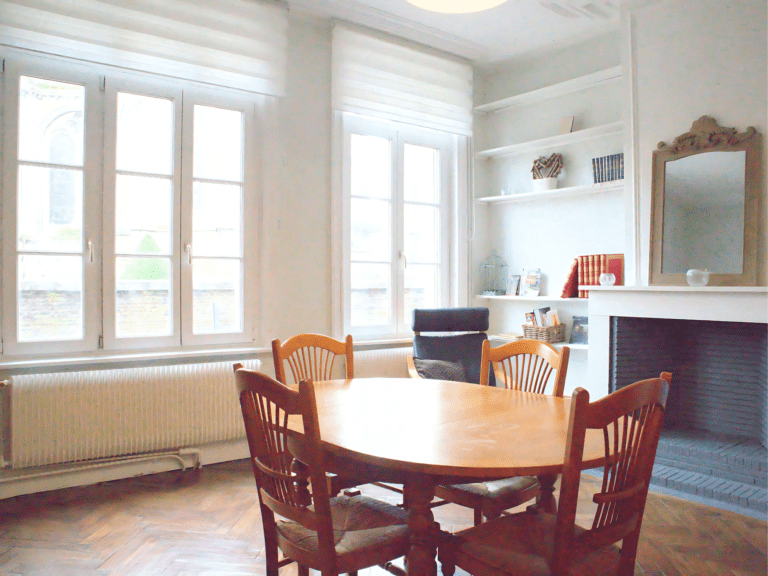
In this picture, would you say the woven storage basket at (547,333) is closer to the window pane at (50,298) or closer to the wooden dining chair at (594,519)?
the wooden dining chair at (594,519)

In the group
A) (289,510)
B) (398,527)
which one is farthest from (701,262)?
(289,510)

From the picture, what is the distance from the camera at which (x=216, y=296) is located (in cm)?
353

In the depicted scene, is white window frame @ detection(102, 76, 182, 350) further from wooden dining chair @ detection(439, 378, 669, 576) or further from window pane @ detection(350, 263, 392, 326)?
wooden dining chair @ detection(439, 378, 669, 576)

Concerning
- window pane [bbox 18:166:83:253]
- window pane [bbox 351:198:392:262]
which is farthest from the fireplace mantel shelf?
window pane [bbox 18:166:83:253]

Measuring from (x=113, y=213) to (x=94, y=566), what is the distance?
1907mm

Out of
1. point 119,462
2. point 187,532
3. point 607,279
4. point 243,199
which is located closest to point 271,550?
point 187,532

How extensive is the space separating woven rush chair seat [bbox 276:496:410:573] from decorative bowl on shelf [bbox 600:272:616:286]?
2.60m

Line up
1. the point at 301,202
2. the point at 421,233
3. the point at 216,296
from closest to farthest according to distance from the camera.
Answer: the point at 216,296 → the point at 301,202 → the point at 421,233

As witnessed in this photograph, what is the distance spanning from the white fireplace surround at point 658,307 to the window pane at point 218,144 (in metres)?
2.52

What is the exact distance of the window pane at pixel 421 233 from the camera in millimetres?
4445

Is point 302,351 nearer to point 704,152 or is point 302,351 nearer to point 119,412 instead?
point 119,412

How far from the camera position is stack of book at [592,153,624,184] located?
3832mm

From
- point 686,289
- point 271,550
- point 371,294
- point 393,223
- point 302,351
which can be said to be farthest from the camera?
point 393,223

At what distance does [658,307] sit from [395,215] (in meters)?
2.00
